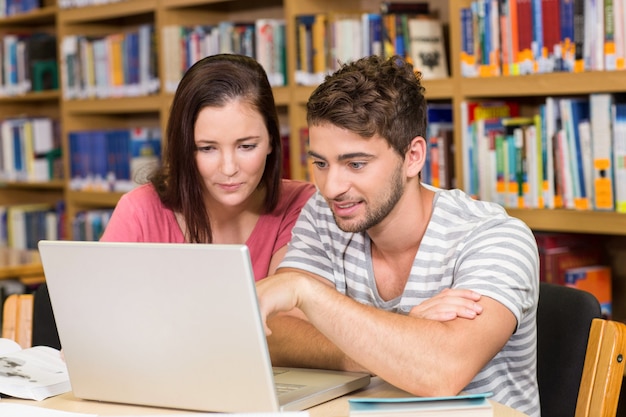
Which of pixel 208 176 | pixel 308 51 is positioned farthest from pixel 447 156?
pixel 208 176

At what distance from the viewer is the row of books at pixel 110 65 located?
170 inches

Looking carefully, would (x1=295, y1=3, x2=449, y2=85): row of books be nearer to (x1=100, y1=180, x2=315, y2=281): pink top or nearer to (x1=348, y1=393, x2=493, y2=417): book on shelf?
(x1=100, y1=180, x2=315, y2=281): pink top

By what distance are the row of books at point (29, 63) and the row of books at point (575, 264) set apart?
3128mm

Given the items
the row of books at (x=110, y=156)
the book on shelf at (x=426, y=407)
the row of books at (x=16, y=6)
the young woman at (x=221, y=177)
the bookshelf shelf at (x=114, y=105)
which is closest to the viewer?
the book on shelf at (x=426, y=407)

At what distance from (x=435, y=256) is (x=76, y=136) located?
342 centimetres

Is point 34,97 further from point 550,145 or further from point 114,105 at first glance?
point 550,145

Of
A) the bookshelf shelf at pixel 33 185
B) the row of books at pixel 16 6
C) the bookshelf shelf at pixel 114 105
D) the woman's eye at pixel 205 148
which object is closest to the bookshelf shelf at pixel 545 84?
the woman's eye at pixel 205 148

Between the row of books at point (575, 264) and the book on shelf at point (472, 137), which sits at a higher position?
the book on shelf at point (472, 137)

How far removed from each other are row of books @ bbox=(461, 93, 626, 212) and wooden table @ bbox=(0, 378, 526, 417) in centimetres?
135

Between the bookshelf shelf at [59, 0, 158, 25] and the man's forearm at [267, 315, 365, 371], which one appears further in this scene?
the bookshelf shelf at [59, 0, 158, 25]

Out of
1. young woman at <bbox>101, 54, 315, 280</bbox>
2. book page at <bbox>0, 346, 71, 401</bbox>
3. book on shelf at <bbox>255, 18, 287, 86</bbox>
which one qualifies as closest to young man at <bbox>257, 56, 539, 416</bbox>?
young woman at <bbox>101, 54, 315, 280</bbox>

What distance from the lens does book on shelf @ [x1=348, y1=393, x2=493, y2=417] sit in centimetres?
125

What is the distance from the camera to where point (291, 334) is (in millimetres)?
1723

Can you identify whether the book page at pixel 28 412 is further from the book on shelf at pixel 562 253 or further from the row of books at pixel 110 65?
the row of books at pixel 110 65
